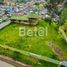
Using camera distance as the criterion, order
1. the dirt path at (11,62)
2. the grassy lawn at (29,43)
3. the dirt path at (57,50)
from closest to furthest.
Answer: the dirt path at (11,62)
the grassy lawn at (29,43)
the dirt path at (57,50)

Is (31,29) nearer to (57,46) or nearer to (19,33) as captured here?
(19,33)

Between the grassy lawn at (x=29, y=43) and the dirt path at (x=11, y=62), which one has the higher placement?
the grassy lawn at (x=29, y=43)

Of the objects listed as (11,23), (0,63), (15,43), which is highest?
(11,23)

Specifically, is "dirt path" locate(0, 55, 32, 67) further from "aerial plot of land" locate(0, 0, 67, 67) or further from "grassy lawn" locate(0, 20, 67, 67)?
"grassy lawn" locate(0, 20, 67, 67)

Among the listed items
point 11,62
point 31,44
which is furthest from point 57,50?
Result: point 11,62

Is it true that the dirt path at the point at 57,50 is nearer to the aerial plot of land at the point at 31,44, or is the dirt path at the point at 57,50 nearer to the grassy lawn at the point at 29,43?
the aerial plot of land at the point at 31,44

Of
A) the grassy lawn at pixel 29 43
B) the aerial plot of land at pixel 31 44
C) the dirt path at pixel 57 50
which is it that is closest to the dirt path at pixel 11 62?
the aerial plot of land at pixel 31 44

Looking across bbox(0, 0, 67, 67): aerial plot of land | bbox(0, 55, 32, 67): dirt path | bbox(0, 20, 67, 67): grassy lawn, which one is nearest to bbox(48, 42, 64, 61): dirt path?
bbox(0, 0, 67, 67): aerial plot of land

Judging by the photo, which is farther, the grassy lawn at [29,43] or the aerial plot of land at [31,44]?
the grassy lawn at [29,43]

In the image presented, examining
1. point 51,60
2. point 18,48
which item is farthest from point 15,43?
point 51,60
